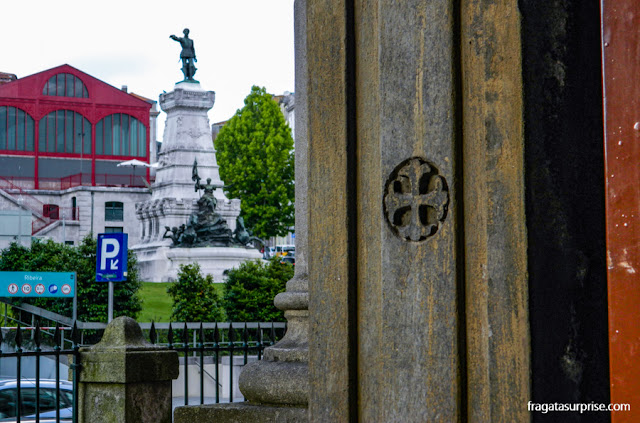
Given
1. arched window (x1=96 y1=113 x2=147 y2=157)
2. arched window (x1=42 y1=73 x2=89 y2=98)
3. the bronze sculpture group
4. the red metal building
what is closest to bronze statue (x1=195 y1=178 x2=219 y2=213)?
the bronze sculpture group

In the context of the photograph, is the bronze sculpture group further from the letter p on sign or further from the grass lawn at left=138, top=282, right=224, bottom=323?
the letter p on sign

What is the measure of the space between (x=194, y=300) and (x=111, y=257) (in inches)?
336

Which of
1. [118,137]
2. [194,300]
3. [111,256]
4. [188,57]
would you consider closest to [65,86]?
[118,137]

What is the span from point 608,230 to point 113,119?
2825 inches

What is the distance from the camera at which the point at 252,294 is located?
2669 cm

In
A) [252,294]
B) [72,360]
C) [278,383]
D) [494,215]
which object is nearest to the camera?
[494,215]

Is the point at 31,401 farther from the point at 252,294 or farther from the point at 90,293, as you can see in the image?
the point at 90,293

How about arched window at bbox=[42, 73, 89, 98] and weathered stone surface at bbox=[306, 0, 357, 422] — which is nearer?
weathered stone surface at bbox=[306, 0, 357, 422]

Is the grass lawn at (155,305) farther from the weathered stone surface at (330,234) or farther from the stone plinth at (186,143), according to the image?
the weathered stone surface at (330,234)

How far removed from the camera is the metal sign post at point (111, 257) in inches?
742

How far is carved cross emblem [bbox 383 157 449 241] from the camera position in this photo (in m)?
2.91

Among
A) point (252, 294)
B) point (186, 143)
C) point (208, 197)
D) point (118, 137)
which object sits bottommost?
point (252, 294)

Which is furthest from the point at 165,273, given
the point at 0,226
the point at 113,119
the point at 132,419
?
the point at 132,419

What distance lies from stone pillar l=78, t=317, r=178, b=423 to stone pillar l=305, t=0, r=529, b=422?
11.8 feet
